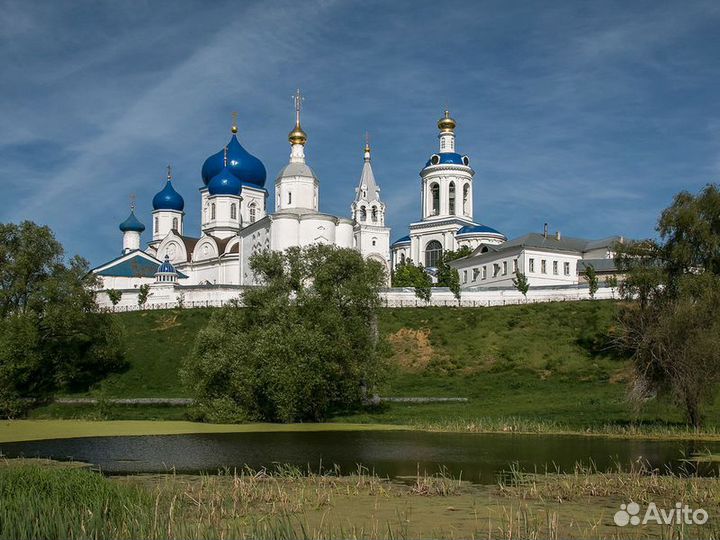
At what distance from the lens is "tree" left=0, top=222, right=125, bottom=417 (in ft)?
120

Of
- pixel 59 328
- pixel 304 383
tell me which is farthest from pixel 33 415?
pixel 304 383

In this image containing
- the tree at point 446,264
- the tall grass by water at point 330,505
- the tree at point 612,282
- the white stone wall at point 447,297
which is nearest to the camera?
the tall grass by water at point 330,505

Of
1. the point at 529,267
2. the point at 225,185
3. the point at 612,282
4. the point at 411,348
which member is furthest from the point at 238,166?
the point at 612,282

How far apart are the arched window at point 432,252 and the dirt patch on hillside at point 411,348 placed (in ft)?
126

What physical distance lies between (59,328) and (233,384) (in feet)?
44.0

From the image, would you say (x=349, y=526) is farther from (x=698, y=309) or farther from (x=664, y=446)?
(x=698, y=309)

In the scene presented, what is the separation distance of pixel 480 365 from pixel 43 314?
69.6ft

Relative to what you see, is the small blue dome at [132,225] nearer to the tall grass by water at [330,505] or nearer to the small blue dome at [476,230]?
the small blue dome at [476,230]

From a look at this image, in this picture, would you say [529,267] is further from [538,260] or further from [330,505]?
[330,505]

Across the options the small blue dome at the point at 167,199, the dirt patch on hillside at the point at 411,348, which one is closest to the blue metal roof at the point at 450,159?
the small blue dome at the point at 167,199

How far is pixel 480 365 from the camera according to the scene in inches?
1726

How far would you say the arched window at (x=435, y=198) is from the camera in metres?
90.0

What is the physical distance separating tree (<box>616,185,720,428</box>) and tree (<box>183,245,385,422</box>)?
946cm

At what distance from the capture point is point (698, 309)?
2475 centimetres
